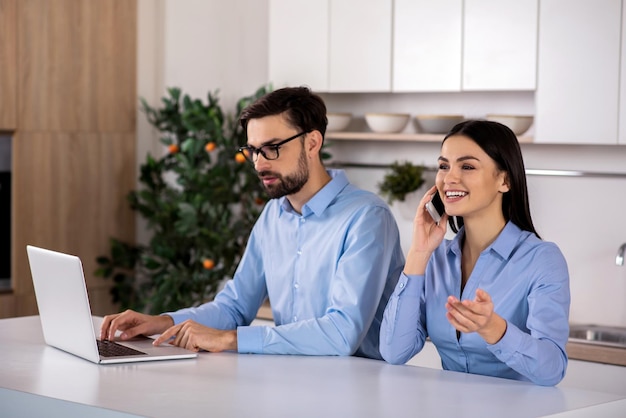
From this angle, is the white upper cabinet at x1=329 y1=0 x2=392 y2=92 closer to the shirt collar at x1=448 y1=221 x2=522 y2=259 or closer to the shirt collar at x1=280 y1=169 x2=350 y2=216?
the shirt collar at x1=280 y1=169 x2=350 y2=216

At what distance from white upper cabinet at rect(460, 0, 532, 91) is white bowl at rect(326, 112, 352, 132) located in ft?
2.27

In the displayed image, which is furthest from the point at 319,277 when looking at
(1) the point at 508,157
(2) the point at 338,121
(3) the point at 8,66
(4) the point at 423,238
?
(3) the point at 8,66

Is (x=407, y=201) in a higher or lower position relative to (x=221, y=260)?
higher

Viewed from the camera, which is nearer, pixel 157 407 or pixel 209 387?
pixel 157 407

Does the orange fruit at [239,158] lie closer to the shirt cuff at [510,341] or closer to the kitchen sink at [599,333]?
the kitchen sink at [599,333]

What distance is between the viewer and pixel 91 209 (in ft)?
17.6

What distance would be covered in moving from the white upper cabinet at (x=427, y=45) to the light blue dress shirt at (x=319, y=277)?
5.04ft

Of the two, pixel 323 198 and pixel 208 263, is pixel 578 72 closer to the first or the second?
pixel 323 198

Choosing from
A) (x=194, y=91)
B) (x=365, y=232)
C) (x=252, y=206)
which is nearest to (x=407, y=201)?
(x=252, y=206)

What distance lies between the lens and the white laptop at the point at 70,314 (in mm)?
2467

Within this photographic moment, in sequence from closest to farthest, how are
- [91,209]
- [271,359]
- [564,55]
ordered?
[271,359] → [564,55] → [91,209]

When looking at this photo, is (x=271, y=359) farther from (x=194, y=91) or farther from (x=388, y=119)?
(x=194, y=91)

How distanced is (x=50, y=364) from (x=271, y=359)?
0.54m

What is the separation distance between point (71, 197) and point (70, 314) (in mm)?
2809
